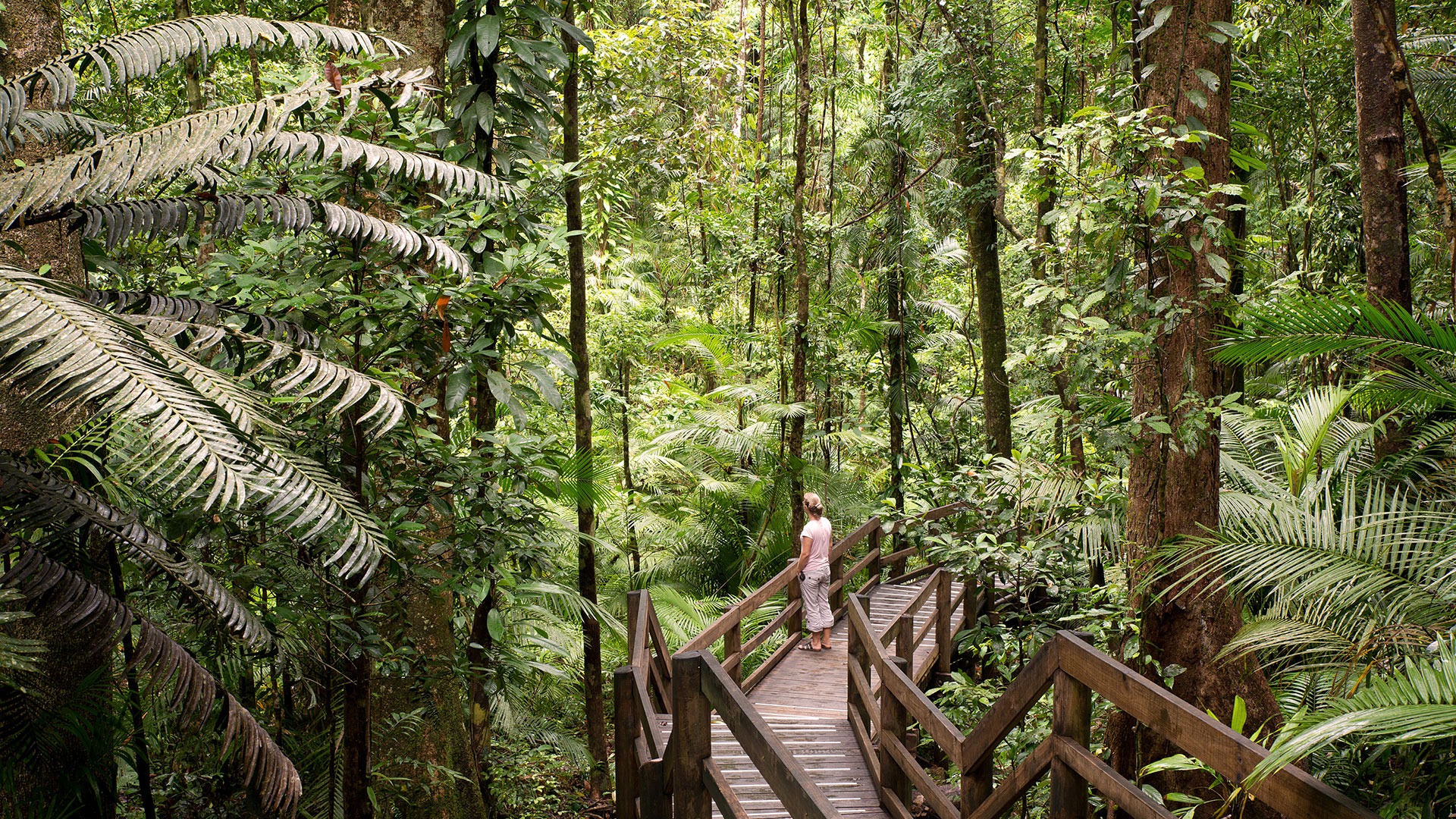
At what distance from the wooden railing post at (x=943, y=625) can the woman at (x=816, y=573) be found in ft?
2.93

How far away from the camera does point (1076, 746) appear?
8.67 feet

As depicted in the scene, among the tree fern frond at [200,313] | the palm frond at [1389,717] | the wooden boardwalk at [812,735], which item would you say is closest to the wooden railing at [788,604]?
the wooden boardwalk at [812,735]

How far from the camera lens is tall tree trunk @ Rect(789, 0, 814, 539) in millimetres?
8086

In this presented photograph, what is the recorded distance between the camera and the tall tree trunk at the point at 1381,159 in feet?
13.6

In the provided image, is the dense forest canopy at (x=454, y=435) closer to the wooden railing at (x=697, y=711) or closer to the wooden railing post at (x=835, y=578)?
the wooden railing at (x=697, y=711)

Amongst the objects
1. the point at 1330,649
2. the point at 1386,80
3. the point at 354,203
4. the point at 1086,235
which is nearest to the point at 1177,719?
the point at 1330,649

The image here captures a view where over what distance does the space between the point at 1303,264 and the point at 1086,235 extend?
669 centimetres

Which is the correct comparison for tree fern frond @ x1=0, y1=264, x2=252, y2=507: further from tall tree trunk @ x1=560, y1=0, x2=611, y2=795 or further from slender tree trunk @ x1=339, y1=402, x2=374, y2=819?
tall tree trunk @ x1=560, y1=0, x2=611, y2=795

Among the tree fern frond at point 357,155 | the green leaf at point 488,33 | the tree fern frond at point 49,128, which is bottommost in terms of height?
the tree fern frond at point 357,155

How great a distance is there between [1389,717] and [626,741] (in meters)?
3.33

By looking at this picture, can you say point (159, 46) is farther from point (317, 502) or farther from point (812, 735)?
point (812, 735)

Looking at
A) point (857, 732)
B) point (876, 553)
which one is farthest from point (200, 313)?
point (876, 553)

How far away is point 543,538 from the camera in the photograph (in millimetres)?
4031

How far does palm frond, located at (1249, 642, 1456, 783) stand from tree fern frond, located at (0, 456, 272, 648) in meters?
2.57
